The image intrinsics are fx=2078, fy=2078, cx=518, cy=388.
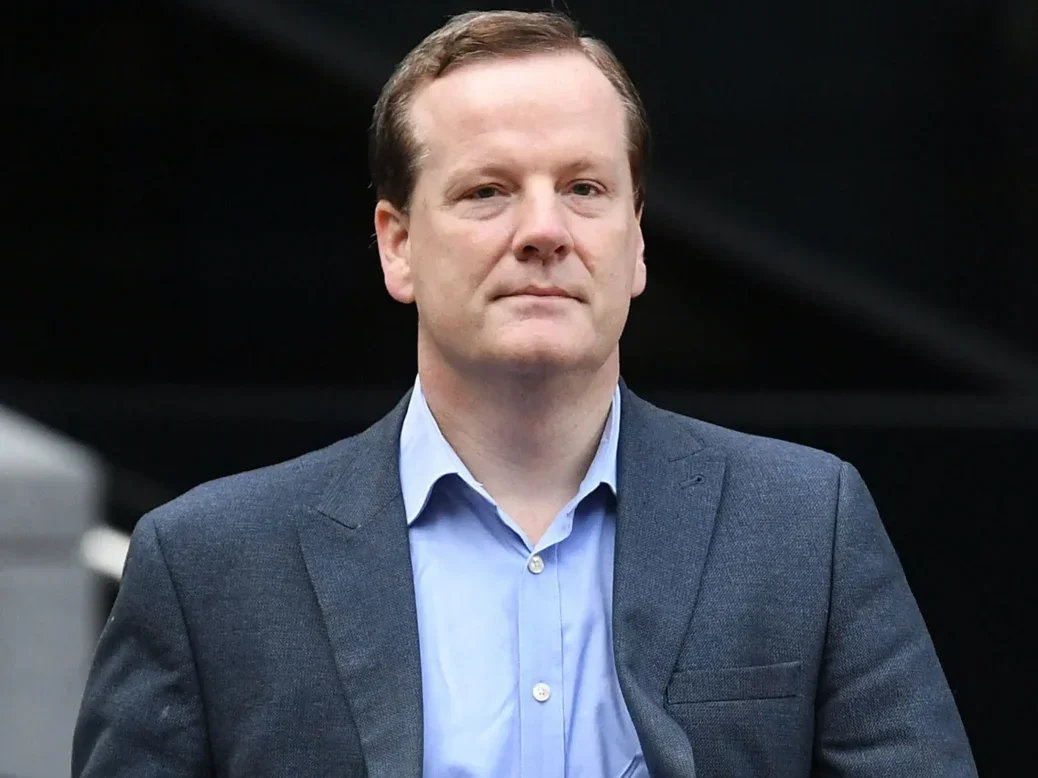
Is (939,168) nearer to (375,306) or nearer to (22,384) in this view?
(375,306)

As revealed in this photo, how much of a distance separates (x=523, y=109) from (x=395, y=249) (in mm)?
364

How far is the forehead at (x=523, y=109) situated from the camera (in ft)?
→ 9.75

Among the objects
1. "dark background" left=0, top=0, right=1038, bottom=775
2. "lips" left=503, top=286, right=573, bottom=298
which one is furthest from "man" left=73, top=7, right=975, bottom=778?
"dark background" left=0, top=0, right=1038, bottom=775

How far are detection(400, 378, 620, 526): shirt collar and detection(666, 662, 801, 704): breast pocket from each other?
1.04 ft

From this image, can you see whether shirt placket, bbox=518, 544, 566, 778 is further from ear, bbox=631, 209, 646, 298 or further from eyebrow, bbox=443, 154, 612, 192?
eyebrow, bbox=443, 154, 612, 192

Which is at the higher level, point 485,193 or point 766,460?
point 485,193

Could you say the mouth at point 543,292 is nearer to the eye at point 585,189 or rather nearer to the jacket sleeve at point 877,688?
the eye at point 585,189

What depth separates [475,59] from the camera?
121 inches

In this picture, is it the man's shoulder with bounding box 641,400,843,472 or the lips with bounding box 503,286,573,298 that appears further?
the man's shoulder with bounding box 641,400,843,472

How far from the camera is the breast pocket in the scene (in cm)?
287

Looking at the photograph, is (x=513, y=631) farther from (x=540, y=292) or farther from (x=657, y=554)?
(x=540, y=292)

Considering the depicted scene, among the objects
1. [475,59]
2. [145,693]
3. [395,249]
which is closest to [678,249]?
[395,249]

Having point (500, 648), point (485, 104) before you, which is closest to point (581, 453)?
point (500, 648)

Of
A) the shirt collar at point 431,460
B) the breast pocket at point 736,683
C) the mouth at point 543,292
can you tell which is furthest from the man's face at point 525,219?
the breast pocket at point 736,683
